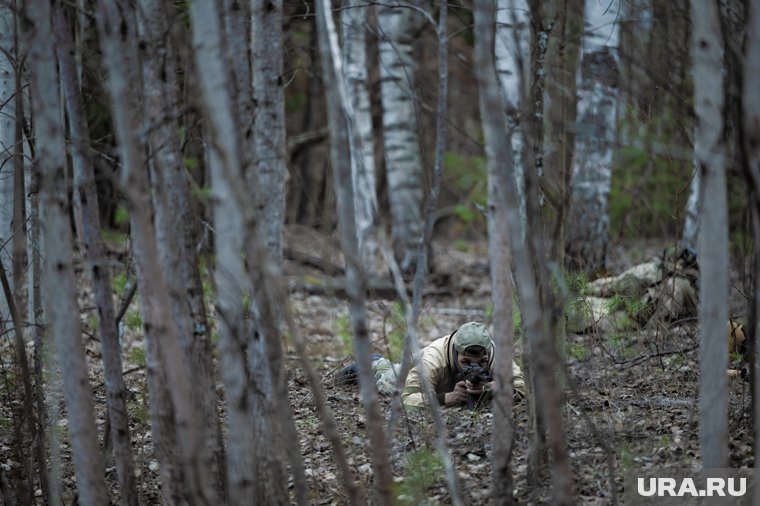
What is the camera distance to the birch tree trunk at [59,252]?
3.37 m

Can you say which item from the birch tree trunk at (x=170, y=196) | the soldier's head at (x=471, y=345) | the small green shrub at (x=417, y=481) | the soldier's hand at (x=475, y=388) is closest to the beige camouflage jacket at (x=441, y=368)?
the soldier's head at (x=471, y=345)

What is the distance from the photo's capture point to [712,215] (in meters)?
2.86

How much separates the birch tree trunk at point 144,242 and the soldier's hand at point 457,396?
2356 mm

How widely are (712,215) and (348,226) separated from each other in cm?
134

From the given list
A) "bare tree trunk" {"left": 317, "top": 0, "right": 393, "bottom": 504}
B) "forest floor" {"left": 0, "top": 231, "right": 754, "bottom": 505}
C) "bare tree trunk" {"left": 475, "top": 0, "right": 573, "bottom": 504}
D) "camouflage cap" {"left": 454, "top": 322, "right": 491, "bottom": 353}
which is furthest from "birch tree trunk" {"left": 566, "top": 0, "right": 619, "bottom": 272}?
"bare tree trunk" {"left": 475, "top": 0, "right": 573, "bottom": 504}

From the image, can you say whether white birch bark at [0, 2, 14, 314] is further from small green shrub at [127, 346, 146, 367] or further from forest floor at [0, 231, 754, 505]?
forest floor at [0, 231, 754, 505]

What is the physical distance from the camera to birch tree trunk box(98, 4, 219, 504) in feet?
10.2

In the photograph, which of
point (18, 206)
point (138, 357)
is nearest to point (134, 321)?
point (138, 357)

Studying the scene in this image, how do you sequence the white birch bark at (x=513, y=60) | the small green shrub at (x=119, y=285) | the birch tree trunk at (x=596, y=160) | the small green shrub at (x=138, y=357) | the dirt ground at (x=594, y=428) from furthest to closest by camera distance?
the small green shrub at (x=119, y=285)
the birch tree trunk at (x=596, y=160)
the small green shrub at (x=138, y=357)
the white birch bark at (x=513, y=60)
the dirt ground at (x=594, y=428)

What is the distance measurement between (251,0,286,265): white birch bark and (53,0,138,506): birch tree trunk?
2.47 ft

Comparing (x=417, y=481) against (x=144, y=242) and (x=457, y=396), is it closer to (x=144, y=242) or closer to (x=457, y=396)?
(x=457, y=396)

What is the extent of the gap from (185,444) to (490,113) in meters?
1.73

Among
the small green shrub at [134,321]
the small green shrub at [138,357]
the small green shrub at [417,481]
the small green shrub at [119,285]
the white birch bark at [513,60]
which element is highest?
the white birch bark at [513,60]

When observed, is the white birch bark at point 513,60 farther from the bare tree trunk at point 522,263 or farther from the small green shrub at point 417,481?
the small green shrub at point 417,481
